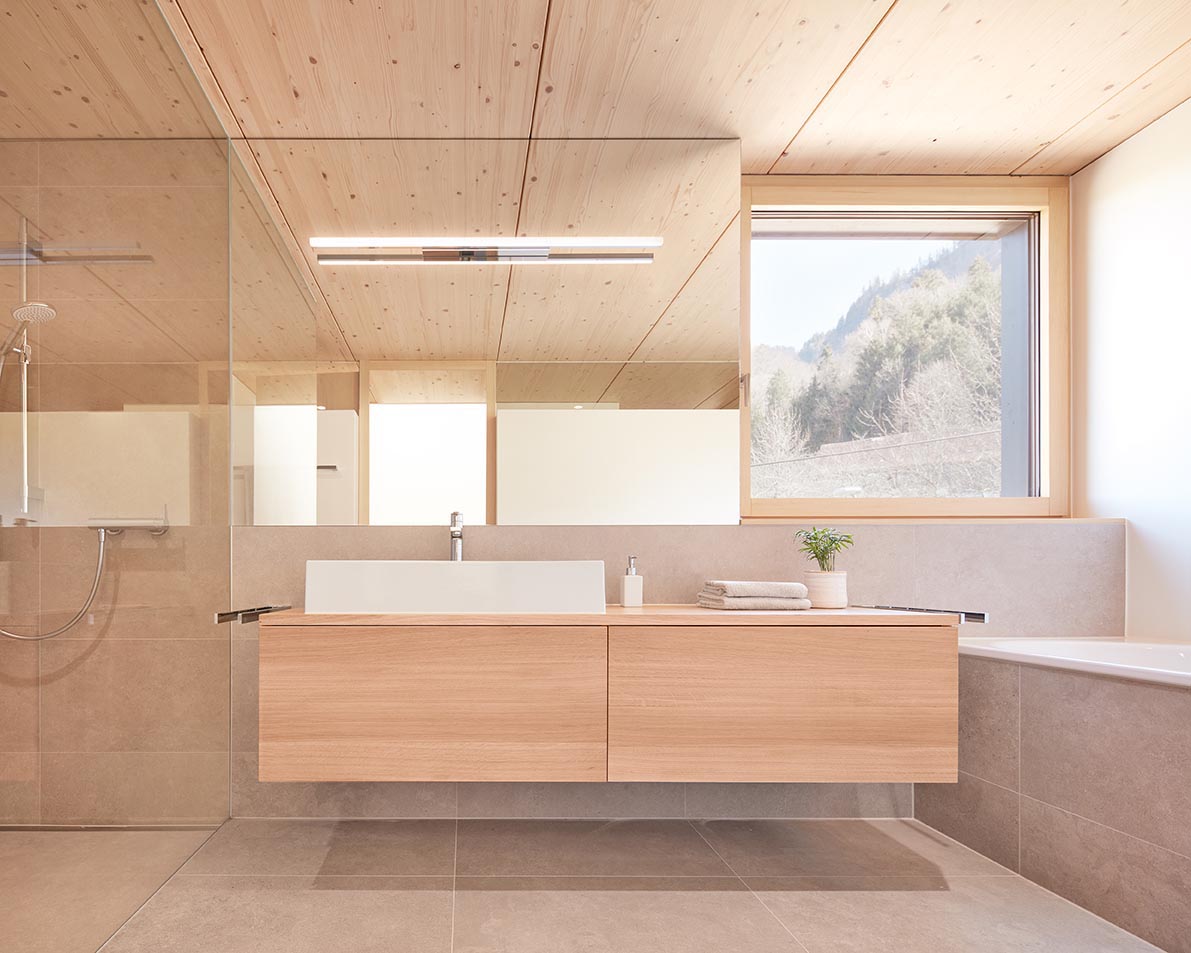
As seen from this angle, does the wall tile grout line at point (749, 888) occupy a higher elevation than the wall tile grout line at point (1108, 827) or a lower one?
lower

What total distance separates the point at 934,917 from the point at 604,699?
93 cm

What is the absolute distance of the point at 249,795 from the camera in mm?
2637

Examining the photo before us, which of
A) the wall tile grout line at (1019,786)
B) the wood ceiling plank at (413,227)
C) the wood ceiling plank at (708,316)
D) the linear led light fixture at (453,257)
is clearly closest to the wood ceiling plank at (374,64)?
the wood ceiling plank at (413,227)

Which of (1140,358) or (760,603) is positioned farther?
(1140,358)

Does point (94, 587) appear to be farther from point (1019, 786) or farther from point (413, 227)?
point (1019, 786)

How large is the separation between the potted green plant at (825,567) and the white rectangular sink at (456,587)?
0.64 m

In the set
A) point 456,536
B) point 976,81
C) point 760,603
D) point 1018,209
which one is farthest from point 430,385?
point 1018,209

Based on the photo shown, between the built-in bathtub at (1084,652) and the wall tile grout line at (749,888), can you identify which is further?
the built-in bathtub at (1084,652)

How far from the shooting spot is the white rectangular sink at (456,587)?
7.54 feet

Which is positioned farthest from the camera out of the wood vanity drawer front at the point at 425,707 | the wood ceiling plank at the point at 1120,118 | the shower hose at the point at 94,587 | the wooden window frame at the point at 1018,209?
the wooden window frame at the point at 1018,209

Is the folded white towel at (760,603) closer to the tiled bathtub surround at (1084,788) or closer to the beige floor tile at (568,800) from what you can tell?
the tiled bathtub surround at (1084,788)

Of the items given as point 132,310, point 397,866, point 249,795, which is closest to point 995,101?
point 132,310

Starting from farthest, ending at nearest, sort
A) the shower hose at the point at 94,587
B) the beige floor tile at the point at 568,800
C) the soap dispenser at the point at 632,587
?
the beige floor tile at the point at 568,800 → the soap dispenser at the point at 632,587 → the shower hose at the point at 94,587

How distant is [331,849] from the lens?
7.86 feet
